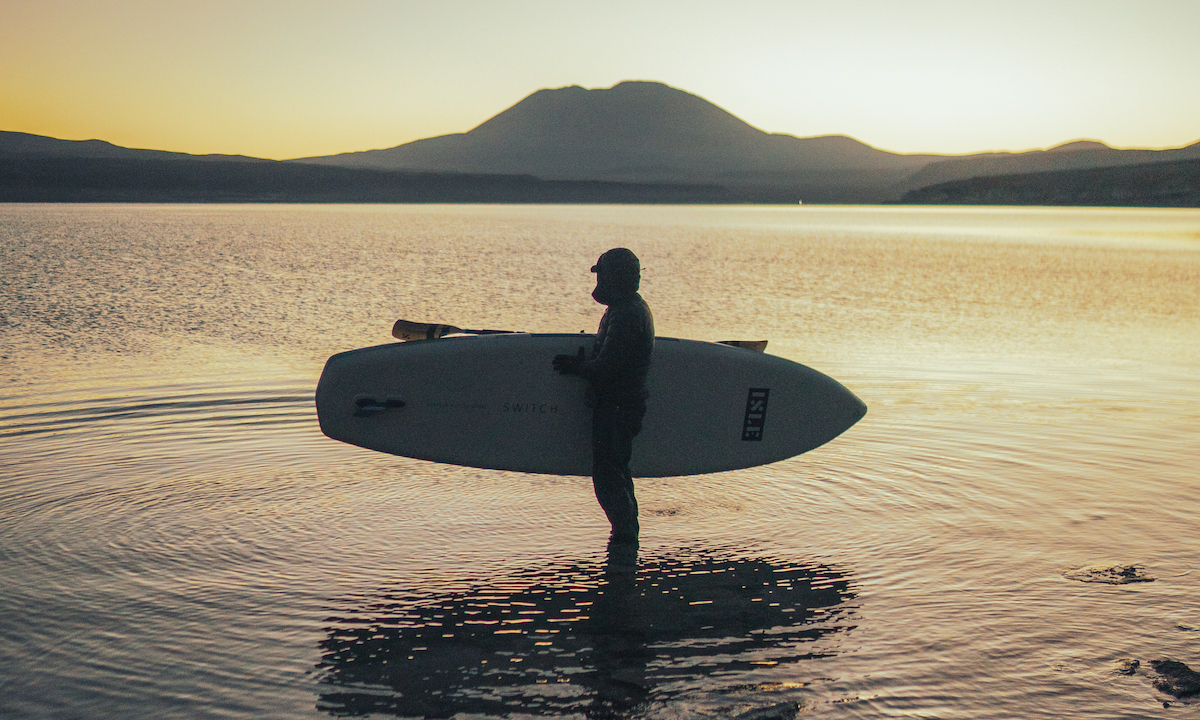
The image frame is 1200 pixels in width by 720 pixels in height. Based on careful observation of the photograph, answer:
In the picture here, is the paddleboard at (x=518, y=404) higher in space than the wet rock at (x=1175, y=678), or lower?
higher

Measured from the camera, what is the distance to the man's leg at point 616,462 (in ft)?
21.2

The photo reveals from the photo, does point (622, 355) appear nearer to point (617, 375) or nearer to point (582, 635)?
point (617, 375)

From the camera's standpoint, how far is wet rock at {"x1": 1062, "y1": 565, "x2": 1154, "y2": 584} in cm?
609

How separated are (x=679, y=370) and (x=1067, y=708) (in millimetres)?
3673

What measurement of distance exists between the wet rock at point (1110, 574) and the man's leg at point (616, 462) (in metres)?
2.89

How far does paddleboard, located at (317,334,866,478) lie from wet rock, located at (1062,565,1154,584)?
2.49 metres

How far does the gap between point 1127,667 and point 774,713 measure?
6.30ft

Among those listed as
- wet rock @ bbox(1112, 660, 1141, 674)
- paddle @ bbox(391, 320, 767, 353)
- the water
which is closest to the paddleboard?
paddle @ bbox(391, 320, 767, 353)

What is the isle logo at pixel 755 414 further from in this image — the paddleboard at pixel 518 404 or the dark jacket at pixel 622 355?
the dark jacket at pixel 622 355

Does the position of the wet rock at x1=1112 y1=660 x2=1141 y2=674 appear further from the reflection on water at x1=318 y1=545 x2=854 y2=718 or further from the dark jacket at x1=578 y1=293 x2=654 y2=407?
the dark jacket at x1=578 y1=293 x2=654 y2=407

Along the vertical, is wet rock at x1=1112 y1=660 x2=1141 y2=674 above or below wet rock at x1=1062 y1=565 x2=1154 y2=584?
above

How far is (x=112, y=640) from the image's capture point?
5.10 metres

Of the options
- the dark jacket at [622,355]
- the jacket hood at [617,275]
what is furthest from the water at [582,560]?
the jacket hood at [617,275]

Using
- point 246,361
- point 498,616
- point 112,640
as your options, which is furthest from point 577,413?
point 246,361
